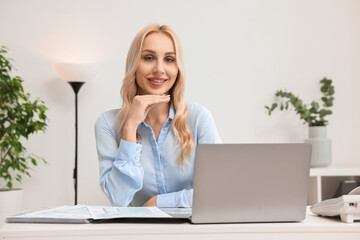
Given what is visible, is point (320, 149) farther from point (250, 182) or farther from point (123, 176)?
point (250, 182)

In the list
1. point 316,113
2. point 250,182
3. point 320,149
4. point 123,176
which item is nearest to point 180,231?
point 250,182

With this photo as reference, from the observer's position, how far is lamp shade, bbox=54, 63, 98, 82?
13.1 feet

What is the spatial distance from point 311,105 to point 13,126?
230 centimetres

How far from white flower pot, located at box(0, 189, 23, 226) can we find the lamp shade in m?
0.92

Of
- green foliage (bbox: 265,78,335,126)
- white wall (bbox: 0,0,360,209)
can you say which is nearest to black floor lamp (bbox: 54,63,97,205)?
white wall (bbox: 0,0,360,209)

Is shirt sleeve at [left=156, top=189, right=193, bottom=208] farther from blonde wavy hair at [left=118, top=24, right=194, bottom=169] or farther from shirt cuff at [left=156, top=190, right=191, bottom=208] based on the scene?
blonde wavy hair at [left=118, top=24, right=194, bottom=169]

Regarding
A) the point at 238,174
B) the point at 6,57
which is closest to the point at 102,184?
the point at 238,174

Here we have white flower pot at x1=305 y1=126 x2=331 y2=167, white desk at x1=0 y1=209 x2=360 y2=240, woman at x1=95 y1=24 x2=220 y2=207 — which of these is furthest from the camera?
white flower pot at x1=305 y1=126 x2=331 y2=167

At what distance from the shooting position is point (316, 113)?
13.6 ft

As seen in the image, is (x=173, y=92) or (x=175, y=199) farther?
(x=173, y=92)

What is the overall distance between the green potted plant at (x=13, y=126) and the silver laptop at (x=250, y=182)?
9.04 ft

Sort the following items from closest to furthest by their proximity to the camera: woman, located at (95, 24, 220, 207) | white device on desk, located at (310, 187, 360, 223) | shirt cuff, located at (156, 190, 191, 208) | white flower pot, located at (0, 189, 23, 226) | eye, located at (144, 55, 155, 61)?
white device on desk, located at (310, 187, 360, 223) → shirt cuff, located at (156, 190, 191, 208) → woman, located at (95, 24, 220, 207) → eye, located at (144, 55, 155, 61) → white flower pot, located at (0, 189, 23, 226)

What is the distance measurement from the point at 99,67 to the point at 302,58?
171cm

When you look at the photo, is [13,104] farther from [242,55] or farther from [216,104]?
[242,55]
